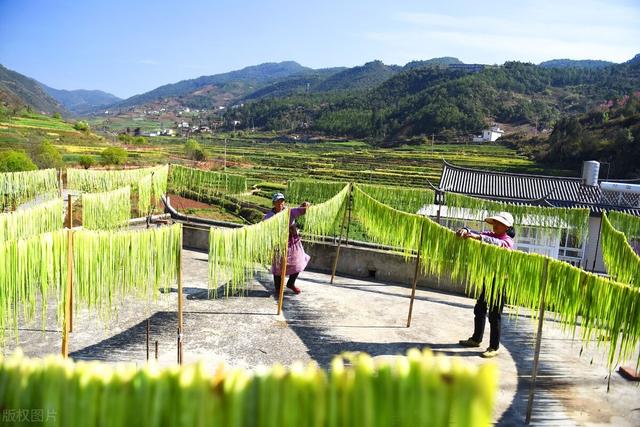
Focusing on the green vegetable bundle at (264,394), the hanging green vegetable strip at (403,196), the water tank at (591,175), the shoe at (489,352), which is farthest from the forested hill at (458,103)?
the green vegetable bundle at (264,394)

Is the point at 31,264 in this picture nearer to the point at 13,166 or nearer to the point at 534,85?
the point at 13,166

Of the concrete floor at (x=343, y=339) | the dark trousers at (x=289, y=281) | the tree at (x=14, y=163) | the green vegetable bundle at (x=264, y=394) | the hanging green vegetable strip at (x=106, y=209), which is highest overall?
the green vegetable bundle at (x=264, y=394)

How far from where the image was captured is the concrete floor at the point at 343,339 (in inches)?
211

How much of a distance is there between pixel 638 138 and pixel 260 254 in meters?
51.1

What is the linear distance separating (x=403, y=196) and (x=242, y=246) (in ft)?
23.0

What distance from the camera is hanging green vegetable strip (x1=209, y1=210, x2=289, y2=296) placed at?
5.98 m

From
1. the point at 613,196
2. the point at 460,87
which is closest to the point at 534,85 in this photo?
the point at 460,87

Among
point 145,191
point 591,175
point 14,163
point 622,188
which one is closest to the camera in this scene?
point 145,191

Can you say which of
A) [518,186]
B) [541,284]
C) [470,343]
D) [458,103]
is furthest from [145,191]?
[458,103]

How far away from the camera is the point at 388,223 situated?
318 inches

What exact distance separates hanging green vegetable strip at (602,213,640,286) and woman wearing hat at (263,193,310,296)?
4.68 meters

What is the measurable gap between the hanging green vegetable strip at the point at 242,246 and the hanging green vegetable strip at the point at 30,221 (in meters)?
2.06

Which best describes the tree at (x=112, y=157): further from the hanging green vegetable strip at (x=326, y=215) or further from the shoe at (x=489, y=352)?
the shoe at (x=489, y=352)

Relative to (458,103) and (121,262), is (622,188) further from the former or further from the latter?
(458,103)
